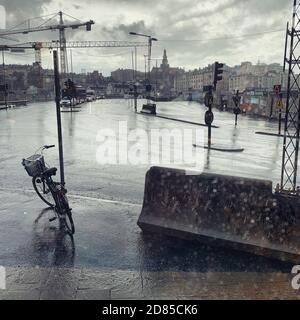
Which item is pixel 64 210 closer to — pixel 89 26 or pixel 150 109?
pixel 150 109

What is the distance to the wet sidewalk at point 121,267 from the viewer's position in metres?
4.46

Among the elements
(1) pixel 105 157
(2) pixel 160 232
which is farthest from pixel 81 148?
(2) pixel 160 232

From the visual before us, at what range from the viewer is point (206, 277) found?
15.8ft

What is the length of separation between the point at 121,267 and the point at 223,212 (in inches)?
73.8

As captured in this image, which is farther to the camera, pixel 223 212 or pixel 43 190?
pixel 43 190

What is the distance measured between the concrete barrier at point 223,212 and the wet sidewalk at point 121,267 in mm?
199

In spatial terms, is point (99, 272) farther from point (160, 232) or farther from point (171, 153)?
point (171, 153)

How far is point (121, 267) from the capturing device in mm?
5102

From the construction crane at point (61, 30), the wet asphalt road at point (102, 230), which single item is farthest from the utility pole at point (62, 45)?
the wet asphalt road at point (102, 230)

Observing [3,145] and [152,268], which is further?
[3,145]

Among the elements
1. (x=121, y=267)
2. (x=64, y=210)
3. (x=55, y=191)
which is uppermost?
(x=55, y=191)

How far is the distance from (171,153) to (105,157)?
282cm

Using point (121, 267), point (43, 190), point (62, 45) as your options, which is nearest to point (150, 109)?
point (43, 190)

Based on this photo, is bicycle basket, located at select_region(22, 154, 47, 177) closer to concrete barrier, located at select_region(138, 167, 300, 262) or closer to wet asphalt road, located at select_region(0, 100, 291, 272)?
wet asphalt road, located at select_region(0, 100, 291, 272)
